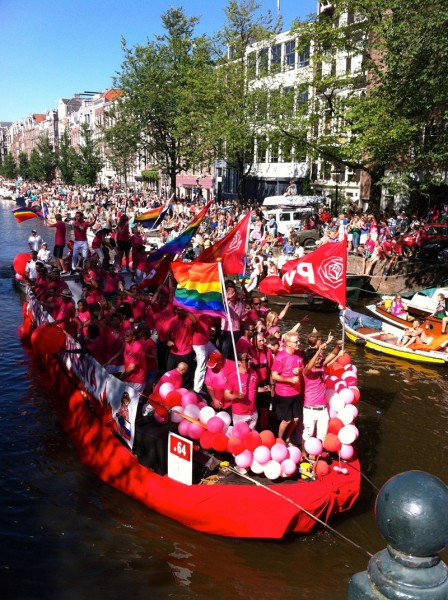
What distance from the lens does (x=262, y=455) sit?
281 inches

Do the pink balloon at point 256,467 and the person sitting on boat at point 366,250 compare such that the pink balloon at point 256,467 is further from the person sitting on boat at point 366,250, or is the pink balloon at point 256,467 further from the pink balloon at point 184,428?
the person sitting on boat at point 366,250

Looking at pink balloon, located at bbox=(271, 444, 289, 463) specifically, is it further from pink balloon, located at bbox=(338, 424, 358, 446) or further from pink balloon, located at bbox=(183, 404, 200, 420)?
pink balloon, located at bbox=(183, 404, 200, 420)

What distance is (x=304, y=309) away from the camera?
69.3 feet

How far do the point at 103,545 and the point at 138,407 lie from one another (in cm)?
194

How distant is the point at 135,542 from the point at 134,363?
273 centimetres

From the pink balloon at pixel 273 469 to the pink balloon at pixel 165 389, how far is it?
1.79 m

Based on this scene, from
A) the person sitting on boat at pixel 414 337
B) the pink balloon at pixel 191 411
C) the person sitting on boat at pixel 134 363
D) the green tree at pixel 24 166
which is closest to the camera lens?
the pink balloon at pixel 191 411

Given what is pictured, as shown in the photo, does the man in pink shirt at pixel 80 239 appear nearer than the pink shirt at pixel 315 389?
No

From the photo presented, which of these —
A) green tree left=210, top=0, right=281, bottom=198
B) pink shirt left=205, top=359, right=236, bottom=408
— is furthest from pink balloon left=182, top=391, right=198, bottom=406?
green tree left=210, top=0, right=281, bottom=198

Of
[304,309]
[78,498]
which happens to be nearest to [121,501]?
[78,498]

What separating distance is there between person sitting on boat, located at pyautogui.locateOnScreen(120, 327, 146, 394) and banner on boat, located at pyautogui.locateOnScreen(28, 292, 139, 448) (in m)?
0.34

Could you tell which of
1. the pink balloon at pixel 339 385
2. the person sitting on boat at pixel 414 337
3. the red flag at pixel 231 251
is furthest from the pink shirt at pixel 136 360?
the person sitting on boat at pixel 414 337

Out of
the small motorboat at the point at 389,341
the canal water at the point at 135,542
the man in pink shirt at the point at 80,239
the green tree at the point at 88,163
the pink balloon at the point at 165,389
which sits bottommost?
the canal water at the point at 135,542

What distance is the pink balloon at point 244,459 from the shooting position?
7207mm
